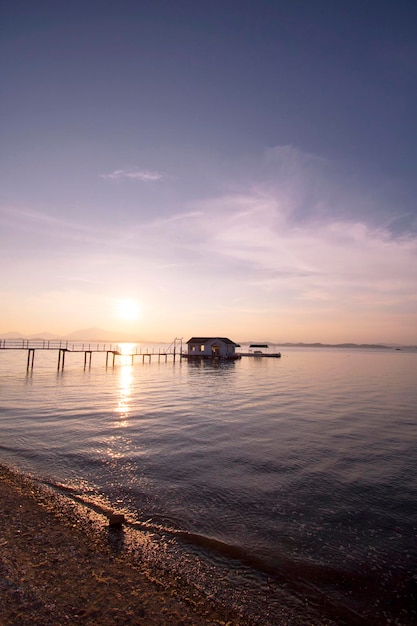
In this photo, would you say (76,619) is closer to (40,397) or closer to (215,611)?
(215,611)

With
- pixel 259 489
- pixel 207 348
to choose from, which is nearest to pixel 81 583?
pixel 259 489

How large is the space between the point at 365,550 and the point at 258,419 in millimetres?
15447

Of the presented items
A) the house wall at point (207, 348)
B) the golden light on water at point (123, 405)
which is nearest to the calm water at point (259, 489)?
the golden light on water at point (123, 405)

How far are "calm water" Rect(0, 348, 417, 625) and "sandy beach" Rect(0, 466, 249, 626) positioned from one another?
0.74 m

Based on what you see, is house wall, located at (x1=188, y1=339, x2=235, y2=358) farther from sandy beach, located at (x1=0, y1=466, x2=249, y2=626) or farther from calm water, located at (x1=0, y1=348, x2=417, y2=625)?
sandy beach, located at (x1=0, y1=466, x2=249, y2=626)

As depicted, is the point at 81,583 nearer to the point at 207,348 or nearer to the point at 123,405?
the point at 123,405

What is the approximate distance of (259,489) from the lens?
41.7 feet

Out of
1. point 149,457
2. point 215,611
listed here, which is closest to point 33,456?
point 149,457

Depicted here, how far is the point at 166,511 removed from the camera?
10.7 metres

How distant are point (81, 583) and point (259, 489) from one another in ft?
24.3

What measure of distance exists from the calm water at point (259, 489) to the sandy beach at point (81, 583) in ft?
2.42

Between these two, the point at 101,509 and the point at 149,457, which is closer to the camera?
the point at 101,509

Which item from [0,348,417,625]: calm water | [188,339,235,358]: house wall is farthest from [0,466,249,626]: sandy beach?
[188,339,235,358]: house wall

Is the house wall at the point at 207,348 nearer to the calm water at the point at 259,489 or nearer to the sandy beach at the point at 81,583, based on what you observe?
the calm water at the point at 259,489
